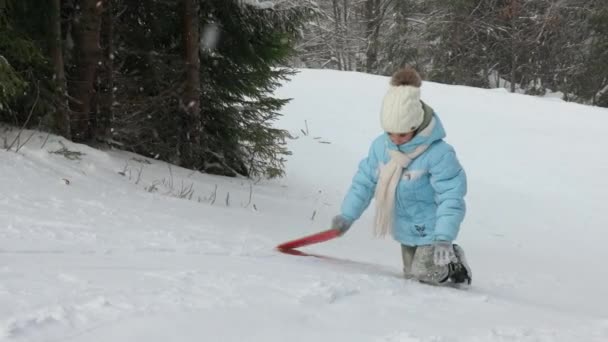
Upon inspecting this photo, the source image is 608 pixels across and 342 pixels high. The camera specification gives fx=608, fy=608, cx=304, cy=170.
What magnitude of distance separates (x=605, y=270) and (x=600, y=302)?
1962 millimetres

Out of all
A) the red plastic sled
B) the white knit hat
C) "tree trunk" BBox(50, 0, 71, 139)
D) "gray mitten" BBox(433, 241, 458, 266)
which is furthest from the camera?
"tree trunk" BBox(50, 0, 71, 139)

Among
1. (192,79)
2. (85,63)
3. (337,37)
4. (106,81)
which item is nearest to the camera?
(85,63)

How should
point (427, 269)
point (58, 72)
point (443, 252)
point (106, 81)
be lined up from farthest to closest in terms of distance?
point (106, 81)
point (58, 72)
point (427, 269)
point (443, 252)

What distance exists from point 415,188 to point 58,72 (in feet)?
12.9

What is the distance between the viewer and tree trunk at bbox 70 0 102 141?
20.7 ft

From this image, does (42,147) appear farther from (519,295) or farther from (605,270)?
(605,270)

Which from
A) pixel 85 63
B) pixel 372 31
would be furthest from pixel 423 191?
pixel 372 31

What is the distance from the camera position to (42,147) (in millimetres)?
5188

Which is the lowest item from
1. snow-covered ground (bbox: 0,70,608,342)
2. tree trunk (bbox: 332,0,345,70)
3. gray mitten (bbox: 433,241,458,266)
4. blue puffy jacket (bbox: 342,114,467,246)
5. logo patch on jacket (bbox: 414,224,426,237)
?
snow-covered ground (bbox: 0,70,608,342)

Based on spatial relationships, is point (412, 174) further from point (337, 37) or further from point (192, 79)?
point (337, 37)

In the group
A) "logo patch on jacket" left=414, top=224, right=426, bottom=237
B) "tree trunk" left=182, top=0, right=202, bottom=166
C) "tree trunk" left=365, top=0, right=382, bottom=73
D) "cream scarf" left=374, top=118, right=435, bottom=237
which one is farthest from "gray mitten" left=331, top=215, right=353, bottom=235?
"tree trunk" left=365, top=0, right=382, bottom=73

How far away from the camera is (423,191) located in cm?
372

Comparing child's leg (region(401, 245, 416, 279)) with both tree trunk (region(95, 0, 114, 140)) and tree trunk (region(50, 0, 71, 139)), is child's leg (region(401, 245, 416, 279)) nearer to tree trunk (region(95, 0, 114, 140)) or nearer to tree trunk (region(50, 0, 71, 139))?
tree trunk (region(50, 0, 71, 139))

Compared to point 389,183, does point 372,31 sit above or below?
above
